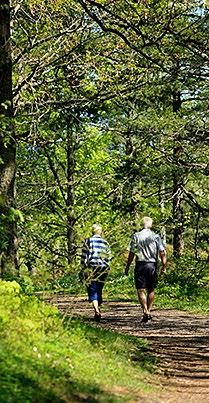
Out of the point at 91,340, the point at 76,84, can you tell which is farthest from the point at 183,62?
the point at 91,340

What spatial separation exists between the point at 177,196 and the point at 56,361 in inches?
687

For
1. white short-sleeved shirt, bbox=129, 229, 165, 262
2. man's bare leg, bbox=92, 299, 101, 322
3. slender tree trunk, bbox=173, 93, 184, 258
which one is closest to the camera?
man's bare leg, bbox=92, 299, 101, 322

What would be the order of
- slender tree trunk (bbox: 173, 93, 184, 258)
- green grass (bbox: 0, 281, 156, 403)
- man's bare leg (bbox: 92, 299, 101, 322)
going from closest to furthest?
green grass (bbox: 0, 281, 156, 403) → man's bare leg (bbox: 92, 299, 101, 322) → slender tree trunk (bbox: 173, 93, 184, 258)

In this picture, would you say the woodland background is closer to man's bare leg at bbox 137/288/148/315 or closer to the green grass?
the green grass

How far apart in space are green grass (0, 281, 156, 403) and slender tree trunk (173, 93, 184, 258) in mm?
11461

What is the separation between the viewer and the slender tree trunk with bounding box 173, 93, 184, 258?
804 inches

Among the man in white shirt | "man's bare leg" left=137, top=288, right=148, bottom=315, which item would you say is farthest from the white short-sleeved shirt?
"man's bare leg" left=137, top=288, right=148, bottom=315

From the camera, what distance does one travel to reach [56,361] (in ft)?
21.5

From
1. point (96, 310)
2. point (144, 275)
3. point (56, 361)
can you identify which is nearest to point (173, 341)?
point (96, 310)

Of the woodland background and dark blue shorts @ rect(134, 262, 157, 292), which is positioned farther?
dark blue shorts @ rect(134, 262, 157, 292)

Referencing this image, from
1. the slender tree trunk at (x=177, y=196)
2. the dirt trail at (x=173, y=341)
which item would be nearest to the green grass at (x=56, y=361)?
the dirt trail at (x=173, y=341)

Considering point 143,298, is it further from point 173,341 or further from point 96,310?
point 173,341

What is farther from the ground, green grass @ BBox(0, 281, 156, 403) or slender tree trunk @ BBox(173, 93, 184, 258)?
slender tree trunk @ BBox(173, 93, 184, 258)

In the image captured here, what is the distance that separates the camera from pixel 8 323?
6.98m
